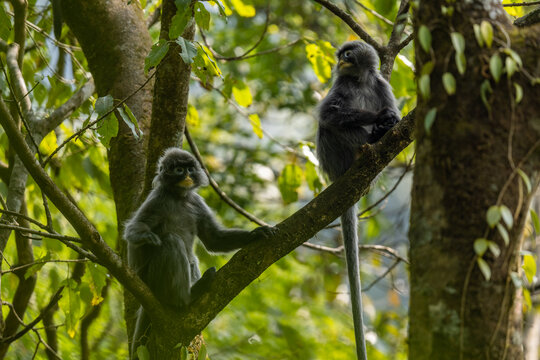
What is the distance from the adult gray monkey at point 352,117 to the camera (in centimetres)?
514

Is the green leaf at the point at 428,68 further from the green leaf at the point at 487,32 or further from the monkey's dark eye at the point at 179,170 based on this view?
the monkey's dark eye at the point at 179,170

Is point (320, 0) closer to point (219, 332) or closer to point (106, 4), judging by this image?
point (106, 4)

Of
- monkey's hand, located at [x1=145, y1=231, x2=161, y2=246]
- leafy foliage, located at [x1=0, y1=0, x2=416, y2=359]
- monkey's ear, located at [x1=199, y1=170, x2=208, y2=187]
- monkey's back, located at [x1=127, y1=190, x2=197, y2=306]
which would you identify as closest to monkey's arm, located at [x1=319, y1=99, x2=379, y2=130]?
leafy foliage, located at [x1=0, y1=0, x2=416, y2=359]

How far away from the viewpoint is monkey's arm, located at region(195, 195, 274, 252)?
182 inches

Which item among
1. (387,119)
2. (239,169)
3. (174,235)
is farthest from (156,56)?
(239,169)

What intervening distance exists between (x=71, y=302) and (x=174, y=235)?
857mm

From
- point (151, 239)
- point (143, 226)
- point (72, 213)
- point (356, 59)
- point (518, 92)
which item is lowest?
point (518, 92)

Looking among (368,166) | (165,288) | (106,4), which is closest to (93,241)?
Result: (165,288)

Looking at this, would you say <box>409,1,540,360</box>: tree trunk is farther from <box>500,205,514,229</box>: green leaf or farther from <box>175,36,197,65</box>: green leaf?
<box>175,36,197,65</box>: green leaf

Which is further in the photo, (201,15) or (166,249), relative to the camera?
(166,249)

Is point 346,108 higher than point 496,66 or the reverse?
higher

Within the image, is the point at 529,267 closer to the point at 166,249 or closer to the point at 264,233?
the point at 264,233

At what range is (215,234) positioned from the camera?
4820 millimetres

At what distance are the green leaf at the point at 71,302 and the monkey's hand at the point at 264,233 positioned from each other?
128 cm
